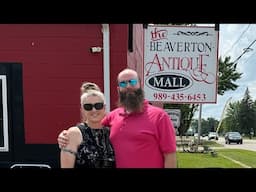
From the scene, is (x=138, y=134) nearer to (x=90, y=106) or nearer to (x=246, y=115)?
(x=90, y=106)

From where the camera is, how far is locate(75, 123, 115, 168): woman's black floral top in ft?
6.34

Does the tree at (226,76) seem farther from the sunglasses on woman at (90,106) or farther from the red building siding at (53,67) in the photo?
the sunglasses on woman at (90,106)

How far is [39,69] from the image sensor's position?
501 cm

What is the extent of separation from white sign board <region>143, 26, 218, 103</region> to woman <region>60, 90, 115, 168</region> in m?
2.92

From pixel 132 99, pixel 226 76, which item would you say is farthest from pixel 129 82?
pixel 226 76

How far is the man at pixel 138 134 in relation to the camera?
2.02 meters

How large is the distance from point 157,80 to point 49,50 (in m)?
1.39

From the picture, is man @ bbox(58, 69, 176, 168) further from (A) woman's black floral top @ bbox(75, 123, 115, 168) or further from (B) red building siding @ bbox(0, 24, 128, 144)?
(B) red building siding @ bbox(0, 24, 128, 144)

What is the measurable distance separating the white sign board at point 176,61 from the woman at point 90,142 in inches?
115

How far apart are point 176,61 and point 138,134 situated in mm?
3089

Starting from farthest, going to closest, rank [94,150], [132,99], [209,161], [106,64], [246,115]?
[246,115], [209,161], [106,64], [132,99], [94,150]

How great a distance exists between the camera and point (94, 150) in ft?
6.41
